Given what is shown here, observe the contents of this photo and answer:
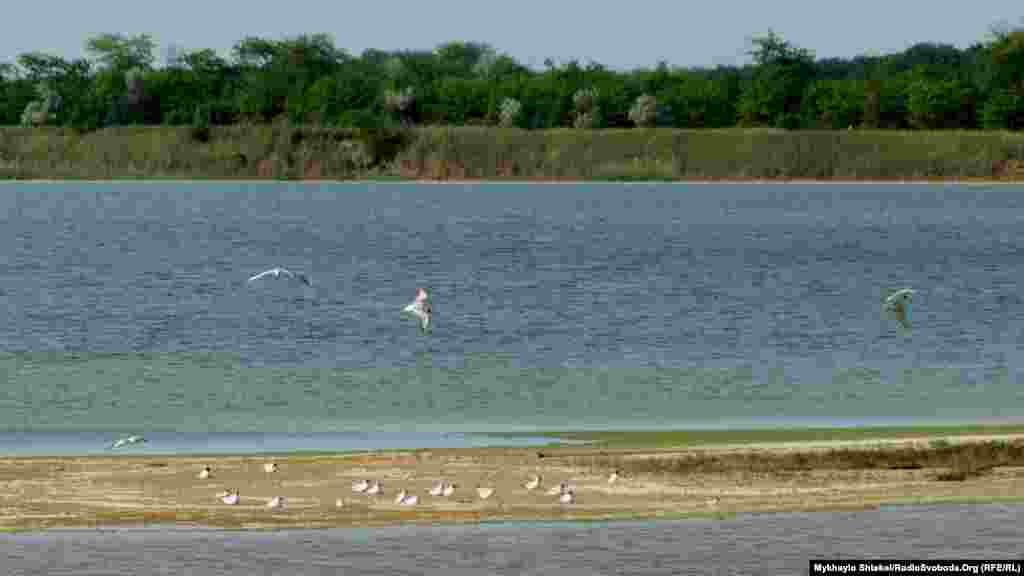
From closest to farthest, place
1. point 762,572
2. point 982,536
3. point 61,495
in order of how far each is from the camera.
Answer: point 762,572, point 982,536, point 61,495

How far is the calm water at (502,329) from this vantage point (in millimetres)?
36906

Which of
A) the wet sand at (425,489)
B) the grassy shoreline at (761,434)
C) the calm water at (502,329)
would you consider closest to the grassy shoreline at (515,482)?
the wet sand at (425,489)

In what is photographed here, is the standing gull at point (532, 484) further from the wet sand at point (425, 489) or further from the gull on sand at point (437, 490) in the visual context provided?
the gull on sand at point (437, 490)

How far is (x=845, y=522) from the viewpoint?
22.6m

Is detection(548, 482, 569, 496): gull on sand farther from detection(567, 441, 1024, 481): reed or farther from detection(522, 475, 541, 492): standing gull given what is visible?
detection(567, 441, 1024, 481): reed

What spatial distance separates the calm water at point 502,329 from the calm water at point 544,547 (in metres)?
11.4

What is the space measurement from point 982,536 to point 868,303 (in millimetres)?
45482

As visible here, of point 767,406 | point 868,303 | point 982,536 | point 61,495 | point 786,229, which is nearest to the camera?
point 982,536

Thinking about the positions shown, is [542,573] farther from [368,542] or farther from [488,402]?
[488,402]

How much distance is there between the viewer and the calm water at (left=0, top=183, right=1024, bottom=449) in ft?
121

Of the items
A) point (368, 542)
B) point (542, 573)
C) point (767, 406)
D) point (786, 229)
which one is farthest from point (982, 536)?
point (786, 229)

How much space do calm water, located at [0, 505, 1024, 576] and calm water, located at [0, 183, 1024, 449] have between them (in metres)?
11.4

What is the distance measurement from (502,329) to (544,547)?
3426 cm

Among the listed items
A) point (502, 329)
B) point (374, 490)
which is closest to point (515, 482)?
point (374, 490)
